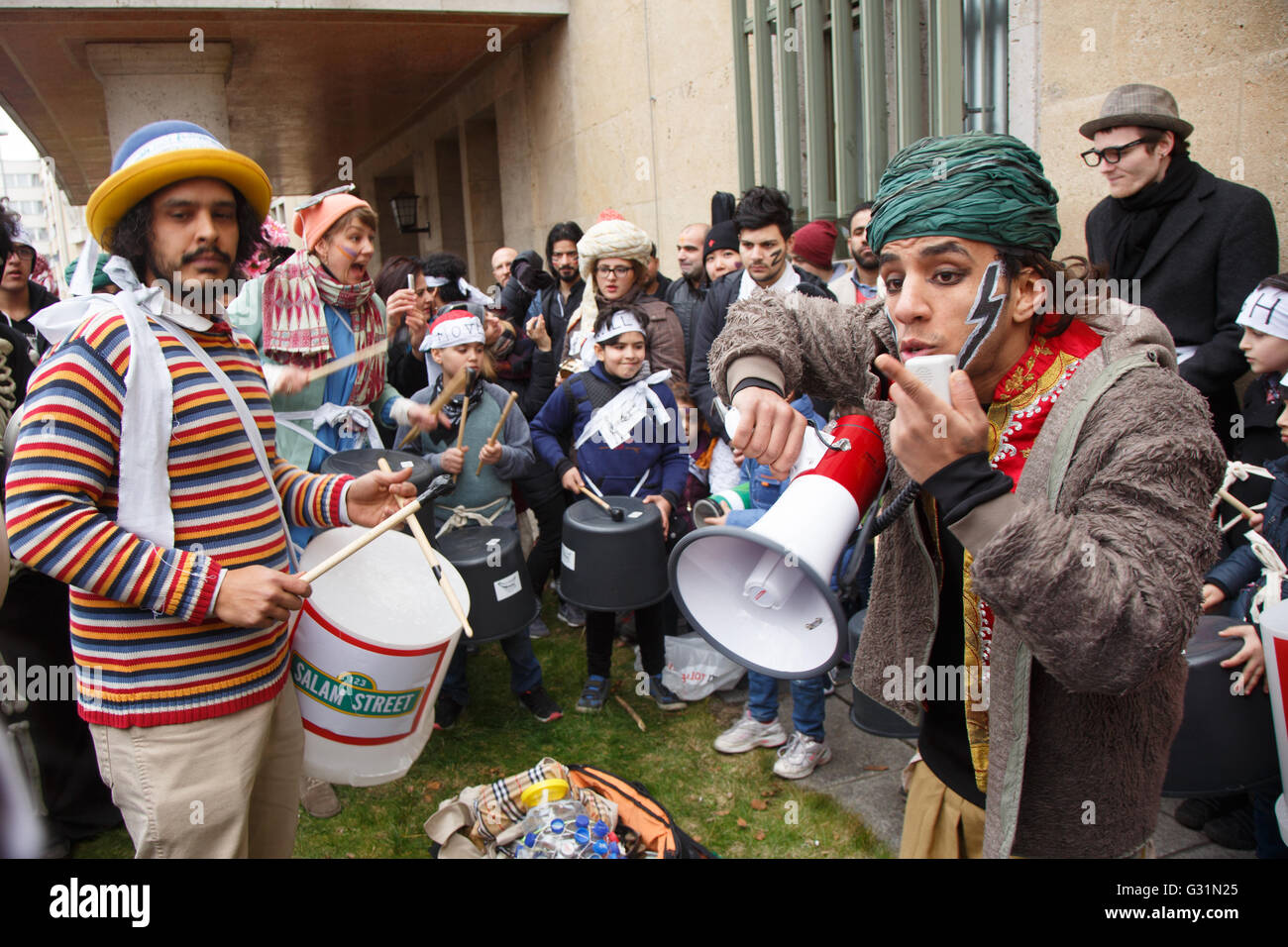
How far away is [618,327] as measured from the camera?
15.4 feet

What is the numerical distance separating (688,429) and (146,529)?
3.43 metres

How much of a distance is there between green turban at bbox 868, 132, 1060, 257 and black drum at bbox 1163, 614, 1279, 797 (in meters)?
1.54

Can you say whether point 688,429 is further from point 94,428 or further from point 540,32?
point 540,32

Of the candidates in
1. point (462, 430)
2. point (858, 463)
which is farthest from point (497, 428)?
point (858, 463)

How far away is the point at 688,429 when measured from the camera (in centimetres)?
506

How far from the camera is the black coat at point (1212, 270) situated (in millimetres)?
3576

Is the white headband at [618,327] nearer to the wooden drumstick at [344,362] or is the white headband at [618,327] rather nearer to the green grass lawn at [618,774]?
the wooden drumstick at [344,362]

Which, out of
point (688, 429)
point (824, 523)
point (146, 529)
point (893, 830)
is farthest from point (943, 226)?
point (688, 429)

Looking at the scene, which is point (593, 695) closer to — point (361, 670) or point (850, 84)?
point (361, 670)

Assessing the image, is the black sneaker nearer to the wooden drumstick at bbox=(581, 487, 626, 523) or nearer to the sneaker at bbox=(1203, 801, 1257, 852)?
the sneaker at bbox=(1203, 801, 1257, 852)

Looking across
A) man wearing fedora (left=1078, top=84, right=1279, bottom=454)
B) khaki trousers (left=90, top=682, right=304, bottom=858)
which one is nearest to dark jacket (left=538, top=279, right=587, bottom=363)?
man wearing fedora (left=1078, top=84, right=1279, bottom=454)

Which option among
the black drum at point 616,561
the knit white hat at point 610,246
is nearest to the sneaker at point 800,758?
the black drum at point 616,561

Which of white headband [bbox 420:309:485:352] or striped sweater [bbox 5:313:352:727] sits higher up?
white headband [bbox 420:309:485:352]

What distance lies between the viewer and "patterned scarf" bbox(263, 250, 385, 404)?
357cm
